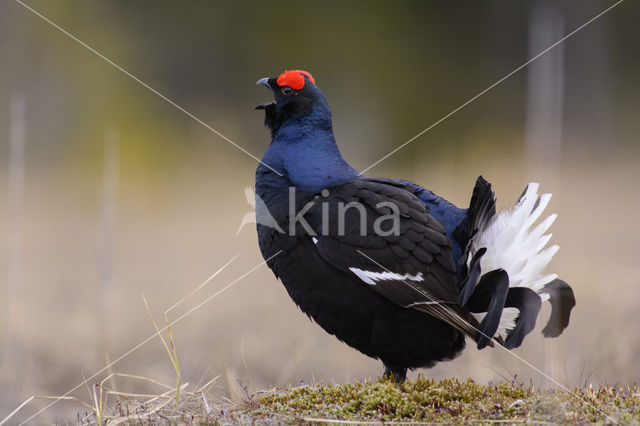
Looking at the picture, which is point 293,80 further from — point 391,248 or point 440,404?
point 440,404

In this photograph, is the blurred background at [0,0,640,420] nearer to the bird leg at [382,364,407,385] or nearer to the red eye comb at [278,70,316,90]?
the bird leg at [382,364,407,385]

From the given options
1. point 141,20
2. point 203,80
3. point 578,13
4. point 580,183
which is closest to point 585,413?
point 580,183

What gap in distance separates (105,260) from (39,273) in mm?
2711

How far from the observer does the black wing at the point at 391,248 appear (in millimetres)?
2385

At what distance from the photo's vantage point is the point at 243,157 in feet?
29.2

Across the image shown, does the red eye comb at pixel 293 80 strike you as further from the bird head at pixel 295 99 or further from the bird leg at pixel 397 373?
the bird leg at pixel 397 373

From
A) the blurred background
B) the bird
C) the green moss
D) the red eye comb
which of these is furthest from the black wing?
the red eye comb

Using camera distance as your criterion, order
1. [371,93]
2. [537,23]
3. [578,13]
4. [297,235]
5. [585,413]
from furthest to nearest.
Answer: [371,93]
[578,13]
[537,23]
[297,235]
[585,413]

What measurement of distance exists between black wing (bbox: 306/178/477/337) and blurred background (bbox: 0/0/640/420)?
1.72ft

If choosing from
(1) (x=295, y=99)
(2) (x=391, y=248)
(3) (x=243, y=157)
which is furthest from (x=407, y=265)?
(3) (x=243, y=157)

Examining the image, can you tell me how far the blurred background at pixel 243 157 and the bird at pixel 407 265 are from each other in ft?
1.07

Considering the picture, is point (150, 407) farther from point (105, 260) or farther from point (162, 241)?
point (162, 241)

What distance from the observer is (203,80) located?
420 inches

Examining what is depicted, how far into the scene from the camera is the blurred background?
3.66 meters
